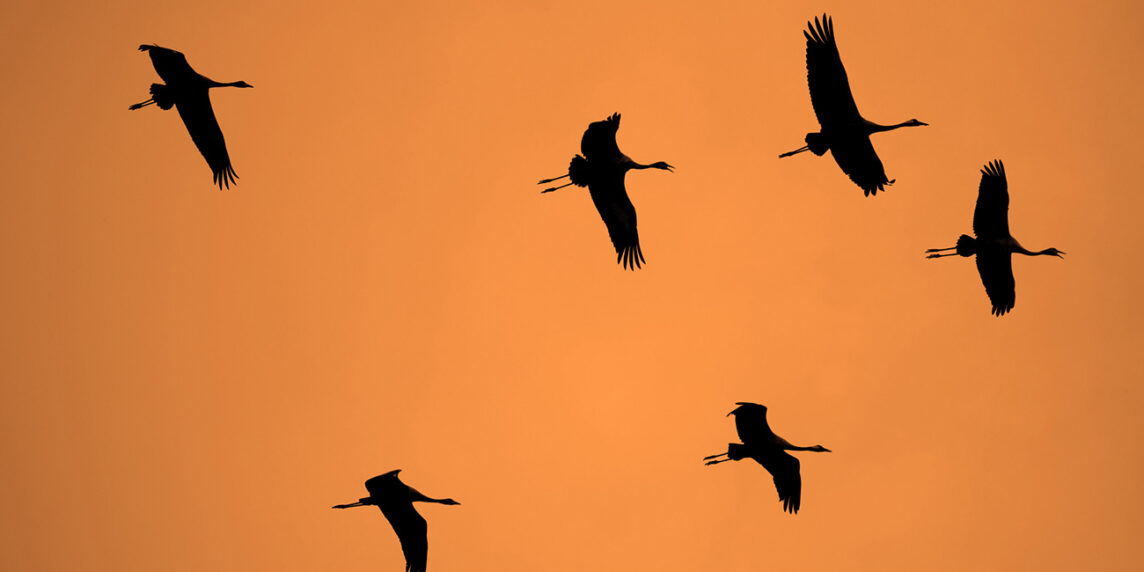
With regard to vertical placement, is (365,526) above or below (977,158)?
below

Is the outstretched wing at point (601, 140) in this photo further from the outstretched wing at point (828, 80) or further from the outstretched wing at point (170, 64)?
the outstretched wing at point (170, 64)

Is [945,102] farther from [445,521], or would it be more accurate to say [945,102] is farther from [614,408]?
[445,521]

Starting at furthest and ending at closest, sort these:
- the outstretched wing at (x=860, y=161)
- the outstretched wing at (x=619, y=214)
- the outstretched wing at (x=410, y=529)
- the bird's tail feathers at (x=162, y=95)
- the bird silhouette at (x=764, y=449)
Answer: the outstretched wing at (x=619, y=214) → the outstretched wing at (x=410, y=529) → the outstretched wing at (x=860, y=161) → the bird's tail feathers at (x=162, y=95) → the bird silhouette at (x=764, y=449)

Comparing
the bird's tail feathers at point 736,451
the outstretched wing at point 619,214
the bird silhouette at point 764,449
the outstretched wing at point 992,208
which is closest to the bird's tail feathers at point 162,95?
the outstretched wing at point 619,214

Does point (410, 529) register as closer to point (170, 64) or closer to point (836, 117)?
Answer: point (170, 64)

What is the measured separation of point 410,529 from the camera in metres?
10.3

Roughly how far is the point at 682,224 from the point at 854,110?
592 centimetres

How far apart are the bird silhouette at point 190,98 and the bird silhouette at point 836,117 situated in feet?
14.2

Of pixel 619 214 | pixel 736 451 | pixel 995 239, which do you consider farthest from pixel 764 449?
pixel 995 239

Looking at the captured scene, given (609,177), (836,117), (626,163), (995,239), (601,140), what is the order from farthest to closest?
(995,239) → (609,177) → (626,163) → (836,117) → (601,140)

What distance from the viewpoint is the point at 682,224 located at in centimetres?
1573

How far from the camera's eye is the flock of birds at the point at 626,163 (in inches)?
383

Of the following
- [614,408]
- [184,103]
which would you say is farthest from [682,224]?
[184,103]

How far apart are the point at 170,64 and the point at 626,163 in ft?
11.0
